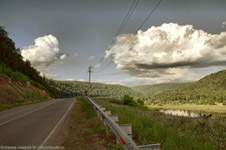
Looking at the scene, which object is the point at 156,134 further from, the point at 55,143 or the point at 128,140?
the point at 55,143

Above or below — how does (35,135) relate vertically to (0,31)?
below

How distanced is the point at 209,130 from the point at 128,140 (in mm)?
4948

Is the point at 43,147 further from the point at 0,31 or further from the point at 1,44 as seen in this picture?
the point at 0,31

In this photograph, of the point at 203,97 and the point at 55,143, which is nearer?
the point at 55,143

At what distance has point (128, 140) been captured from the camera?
11.1ft

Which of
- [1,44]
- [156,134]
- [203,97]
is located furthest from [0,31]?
[203,97]

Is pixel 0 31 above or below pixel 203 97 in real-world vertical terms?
above

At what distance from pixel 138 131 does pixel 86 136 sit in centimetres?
207

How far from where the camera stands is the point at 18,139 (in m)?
5.40

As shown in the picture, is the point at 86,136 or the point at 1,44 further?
the point at 1,44

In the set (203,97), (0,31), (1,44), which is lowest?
(203,97)

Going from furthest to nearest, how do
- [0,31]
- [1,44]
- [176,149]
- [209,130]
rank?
[0,31] → [1,44] → [209,130] → [176,149]

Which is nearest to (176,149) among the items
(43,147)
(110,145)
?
(110,145)

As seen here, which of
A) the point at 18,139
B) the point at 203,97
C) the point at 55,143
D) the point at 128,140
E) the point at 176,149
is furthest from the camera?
the point at 203,97
